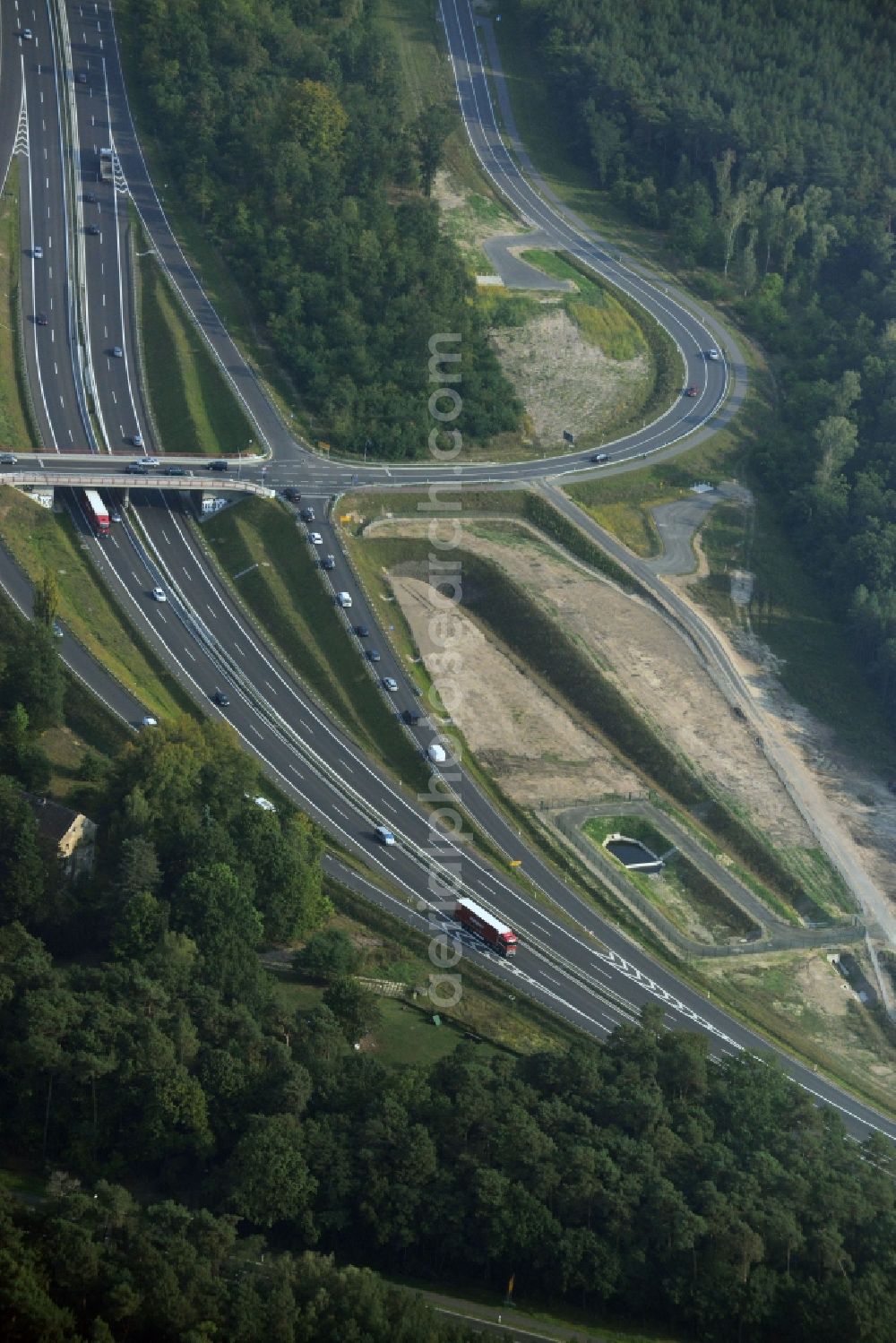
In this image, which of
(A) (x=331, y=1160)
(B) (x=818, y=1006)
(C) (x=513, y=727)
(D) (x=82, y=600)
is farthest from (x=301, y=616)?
(A) (x=331, y=1160)

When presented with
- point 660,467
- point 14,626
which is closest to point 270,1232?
point 14,626

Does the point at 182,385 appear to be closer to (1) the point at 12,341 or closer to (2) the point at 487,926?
(1) the point at 12,341

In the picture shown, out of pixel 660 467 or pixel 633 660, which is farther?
pixel 660 467

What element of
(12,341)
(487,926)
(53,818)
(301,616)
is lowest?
(487,926)

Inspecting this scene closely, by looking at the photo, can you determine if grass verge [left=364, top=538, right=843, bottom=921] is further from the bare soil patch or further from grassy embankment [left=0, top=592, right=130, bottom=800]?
grassy embankment [left=0, top=592, right=130, bottom=800]

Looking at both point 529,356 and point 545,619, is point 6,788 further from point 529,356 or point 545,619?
point 529,356

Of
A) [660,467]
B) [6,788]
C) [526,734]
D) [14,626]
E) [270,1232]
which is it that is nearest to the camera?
[270,1232]
